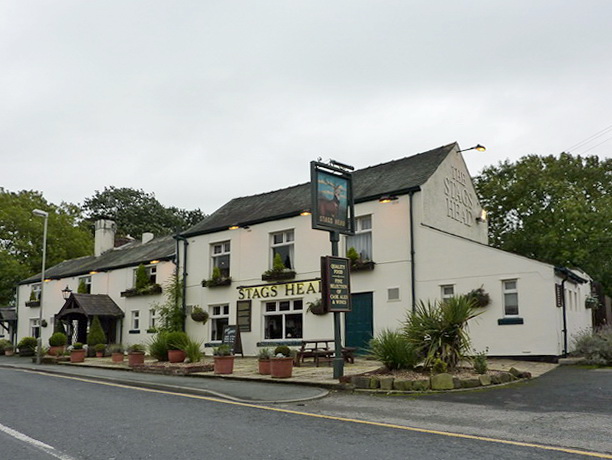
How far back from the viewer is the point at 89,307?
30.2 m

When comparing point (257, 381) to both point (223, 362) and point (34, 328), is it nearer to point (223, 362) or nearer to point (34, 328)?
point (223, 362)

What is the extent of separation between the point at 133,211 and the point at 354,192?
44.8m

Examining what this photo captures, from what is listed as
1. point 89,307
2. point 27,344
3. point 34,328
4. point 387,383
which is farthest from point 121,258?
point 387,383

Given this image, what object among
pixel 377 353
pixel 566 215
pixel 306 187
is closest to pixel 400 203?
pixel 306 187

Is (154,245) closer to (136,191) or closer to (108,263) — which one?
(108,263)

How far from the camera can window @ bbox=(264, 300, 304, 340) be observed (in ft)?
75.6

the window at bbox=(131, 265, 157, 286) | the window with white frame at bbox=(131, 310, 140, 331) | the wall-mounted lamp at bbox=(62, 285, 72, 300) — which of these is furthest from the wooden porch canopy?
the window at bbox=(131, 265, 157, 286)

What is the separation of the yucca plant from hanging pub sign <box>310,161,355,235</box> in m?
3.05

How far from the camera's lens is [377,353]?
43.3 feet

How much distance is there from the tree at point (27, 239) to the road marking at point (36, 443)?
38.1m

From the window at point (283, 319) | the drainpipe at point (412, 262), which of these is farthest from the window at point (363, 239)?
the window at point (283, 319)

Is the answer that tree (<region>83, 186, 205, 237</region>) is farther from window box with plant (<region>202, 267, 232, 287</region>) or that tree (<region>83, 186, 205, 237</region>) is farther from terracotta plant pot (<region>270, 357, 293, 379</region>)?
terracotta plant pot (<region>270, 357, 293, 379</region>)

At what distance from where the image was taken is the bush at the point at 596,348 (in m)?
15.8

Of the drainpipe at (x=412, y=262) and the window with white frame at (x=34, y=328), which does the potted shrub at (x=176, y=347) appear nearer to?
the drainpipe at (x=412, y=262)
